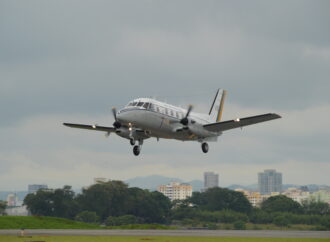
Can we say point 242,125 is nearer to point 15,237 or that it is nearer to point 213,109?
point 213,109

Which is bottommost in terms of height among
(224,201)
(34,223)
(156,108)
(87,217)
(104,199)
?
(34,223)

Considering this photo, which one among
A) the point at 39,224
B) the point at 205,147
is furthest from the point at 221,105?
the point at 39,224

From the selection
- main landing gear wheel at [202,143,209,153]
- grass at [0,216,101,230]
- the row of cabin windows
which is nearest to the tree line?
grass at [0,216,101,230]

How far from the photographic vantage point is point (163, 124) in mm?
63719

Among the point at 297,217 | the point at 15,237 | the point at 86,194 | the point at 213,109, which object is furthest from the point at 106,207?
the point at 15,237

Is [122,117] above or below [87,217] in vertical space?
above

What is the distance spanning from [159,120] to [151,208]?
241 ft

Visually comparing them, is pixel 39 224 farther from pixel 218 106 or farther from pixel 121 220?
pixel 121 220

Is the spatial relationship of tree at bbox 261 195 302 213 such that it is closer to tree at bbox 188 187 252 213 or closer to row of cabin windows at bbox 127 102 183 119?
tree at bbox 188 187 252 213

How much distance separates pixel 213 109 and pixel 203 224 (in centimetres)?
4070

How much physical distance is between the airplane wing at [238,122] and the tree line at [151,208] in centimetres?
5100

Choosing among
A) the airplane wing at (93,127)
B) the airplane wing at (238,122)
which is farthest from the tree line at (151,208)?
the airplane wing at (93,127)

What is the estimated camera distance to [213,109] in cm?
8100

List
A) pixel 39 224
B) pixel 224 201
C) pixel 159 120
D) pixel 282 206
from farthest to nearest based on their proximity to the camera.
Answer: pixel 224 201
pixel 282 206
pixel 39 224
pixel 159 120
